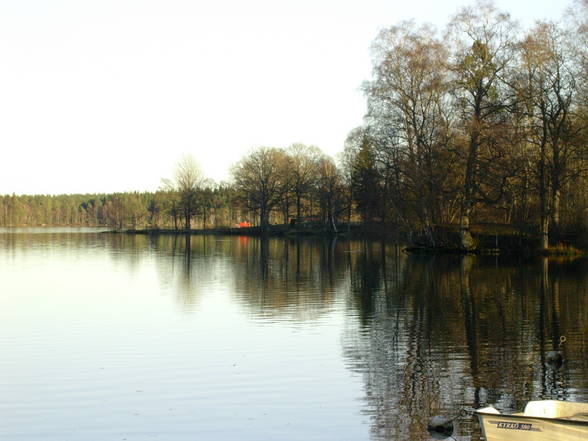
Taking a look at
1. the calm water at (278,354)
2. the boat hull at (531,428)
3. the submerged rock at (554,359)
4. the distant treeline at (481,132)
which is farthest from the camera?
the distant treeline at (481,132)

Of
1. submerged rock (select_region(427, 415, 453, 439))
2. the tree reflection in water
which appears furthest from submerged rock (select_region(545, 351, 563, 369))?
submerged rock (select_region(427, 415, 453, 439))

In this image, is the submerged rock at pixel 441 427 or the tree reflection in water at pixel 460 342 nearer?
the submerged rock at pixel 441 427

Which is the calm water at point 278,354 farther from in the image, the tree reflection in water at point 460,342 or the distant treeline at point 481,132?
the distant treeline at point 481,132

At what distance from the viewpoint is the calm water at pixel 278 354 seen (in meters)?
12.6

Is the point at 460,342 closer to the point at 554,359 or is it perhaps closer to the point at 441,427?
the point at 554,359

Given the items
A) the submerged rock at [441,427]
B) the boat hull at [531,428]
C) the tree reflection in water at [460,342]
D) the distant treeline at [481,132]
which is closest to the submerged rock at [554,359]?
the tree reflection in water at [460,342]

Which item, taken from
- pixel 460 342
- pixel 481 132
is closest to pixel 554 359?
pixel 460 342

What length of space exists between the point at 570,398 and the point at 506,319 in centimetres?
1018

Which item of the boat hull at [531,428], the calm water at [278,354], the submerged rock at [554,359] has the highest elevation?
the boat hull at [531,428]

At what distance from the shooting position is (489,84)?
162 ft

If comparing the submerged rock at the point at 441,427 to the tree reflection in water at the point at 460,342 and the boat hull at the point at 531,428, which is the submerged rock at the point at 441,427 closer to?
the tree reflection in water at the point at 460,342

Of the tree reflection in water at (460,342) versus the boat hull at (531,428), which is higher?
the boat hull at (531,428)

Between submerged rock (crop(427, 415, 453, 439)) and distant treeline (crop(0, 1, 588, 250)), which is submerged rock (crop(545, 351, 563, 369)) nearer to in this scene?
submerged rock (crop(427, 415, 453, 439))

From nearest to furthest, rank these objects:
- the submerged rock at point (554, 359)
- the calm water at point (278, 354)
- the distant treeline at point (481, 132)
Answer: the calm water at point (278, 354) < the submerged rock at point (554, 359) < the distant treeline at point (481, 132)
